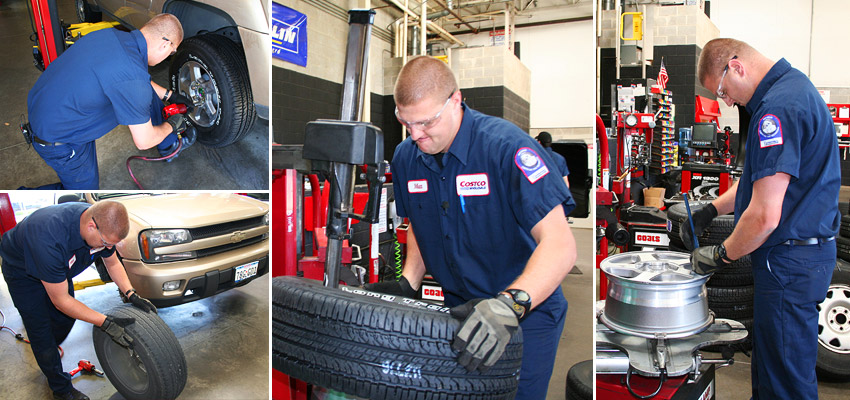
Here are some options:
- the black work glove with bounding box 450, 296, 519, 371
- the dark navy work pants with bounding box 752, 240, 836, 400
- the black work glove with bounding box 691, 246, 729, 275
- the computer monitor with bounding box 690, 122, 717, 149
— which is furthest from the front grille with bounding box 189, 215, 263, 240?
the computer monitor with bounding box 690, 122, 717, 149

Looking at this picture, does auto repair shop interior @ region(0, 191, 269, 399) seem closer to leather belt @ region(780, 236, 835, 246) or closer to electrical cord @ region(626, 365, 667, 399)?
electrical cord @ region(626, 365, 667, 399)

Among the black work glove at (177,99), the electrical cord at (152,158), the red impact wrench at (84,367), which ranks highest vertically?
the black work glove at (177,99)

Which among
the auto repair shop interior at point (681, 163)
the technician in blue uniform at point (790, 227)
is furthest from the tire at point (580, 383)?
the technician in blue uniform at point (790, 227)

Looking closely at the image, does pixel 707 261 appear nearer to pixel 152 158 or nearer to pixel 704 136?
pixel 152 158

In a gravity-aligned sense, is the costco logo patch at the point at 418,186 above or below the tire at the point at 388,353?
above

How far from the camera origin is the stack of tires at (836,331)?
2545 millimetres

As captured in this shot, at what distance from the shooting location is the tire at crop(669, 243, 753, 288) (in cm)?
251

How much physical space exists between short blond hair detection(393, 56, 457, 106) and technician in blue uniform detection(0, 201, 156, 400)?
2.19 feet

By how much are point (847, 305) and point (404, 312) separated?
2760 mm

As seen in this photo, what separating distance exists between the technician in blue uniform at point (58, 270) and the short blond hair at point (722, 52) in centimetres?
A: 205

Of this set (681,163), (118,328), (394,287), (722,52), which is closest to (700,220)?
(722,52)

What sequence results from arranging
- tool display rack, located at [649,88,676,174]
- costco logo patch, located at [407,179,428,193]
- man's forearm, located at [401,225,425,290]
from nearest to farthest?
costco logo patch, located at [407,179,428,193]
man's forearm, located at [401,225,425,290]
tool display rack, located at [649,88,676,174]

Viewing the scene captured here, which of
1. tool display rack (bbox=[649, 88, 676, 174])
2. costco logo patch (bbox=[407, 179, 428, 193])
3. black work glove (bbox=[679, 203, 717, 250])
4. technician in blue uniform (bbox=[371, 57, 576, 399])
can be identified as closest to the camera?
technician in blue uniform (bbox=[371, 57, 576, 399])

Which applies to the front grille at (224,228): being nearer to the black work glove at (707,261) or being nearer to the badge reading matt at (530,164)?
the badge reading matt at (530,164)
